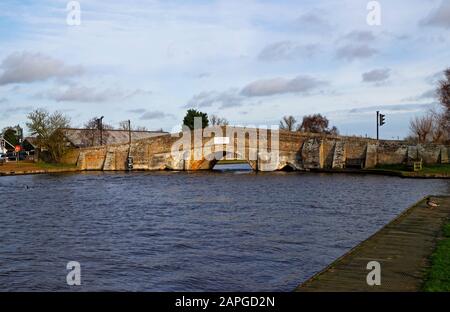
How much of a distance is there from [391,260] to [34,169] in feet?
194

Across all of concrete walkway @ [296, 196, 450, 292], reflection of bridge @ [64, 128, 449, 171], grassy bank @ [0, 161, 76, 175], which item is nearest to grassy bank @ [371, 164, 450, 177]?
reflection of bridge @ [64, 128, 449, 171]

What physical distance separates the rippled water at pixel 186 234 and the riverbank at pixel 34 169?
82.8ft

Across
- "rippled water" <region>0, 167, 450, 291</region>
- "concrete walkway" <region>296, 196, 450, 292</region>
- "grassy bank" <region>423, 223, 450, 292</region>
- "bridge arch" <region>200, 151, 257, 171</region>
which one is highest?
"bridge arch" <region>200, 151, 257, 171</region>

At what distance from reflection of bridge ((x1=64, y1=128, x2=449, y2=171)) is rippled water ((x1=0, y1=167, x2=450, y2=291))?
21.1 metres

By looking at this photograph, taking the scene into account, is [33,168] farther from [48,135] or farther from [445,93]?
[445,93]

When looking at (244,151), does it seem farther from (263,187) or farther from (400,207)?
(400,207)

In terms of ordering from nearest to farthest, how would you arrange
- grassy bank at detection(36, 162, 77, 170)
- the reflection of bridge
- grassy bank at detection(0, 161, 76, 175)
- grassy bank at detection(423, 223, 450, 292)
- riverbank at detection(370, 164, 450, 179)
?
grassy bank at detection(423, 223, 450, 292)
riverbank at detection(370, 164, 450, 179)
the reflection of bridge
grassy bank at detection(0, 161, 76, 175)
grassy bank at detection(36, 162, 77, 170)

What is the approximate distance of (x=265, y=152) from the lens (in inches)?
2463

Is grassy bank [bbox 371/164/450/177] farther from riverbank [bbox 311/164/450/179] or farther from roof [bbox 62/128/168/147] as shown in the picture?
roof [bbox 62/128/168/147]

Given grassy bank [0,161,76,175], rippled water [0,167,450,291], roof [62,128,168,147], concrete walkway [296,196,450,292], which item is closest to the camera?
concrete walkway [296,196,450,292]

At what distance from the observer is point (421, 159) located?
178ft

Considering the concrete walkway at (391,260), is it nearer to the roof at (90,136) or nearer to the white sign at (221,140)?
the white sign at (221,140)

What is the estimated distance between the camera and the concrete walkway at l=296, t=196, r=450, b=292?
1023 centimetres
